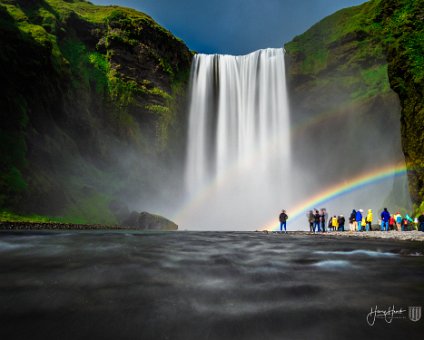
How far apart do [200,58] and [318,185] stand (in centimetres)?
3407

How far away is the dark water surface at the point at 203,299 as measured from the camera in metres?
3.06

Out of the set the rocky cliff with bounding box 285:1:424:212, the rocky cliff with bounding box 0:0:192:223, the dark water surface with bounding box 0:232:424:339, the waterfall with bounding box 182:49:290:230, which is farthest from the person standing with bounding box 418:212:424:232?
the waterfall with bounding box 182:49:290:230

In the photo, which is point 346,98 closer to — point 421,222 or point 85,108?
point 421,222

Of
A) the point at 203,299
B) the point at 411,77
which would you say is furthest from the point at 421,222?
the point at 203,299

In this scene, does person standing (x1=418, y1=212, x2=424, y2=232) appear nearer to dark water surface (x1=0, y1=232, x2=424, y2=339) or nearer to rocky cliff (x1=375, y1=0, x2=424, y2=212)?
rocky cliff (x1=375, y1=0, x2=424, y2=212)

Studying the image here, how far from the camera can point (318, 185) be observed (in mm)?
58469

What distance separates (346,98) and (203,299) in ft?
177

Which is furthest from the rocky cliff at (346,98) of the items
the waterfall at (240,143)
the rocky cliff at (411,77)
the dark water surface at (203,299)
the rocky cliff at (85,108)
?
the dark water surface at (203,299)

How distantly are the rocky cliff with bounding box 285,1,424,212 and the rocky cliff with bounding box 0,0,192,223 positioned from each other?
22.6 m

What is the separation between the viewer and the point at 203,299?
13.3ft

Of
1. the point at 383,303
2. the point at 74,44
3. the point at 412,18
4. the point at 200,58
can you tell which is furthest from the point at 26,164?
the point at 200,58

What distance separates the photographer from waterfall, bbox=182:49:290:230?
188 feet

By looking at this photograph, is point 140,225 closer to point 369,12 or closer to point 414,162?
point 414,162

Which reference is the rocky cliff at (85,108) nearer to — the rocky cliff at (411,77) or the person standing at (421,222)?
the person standing at (421,222)
